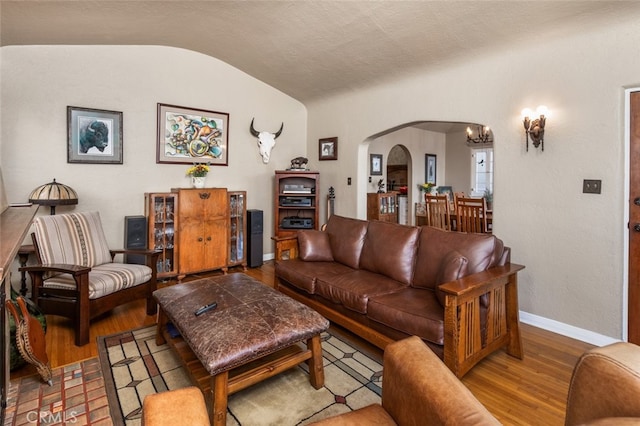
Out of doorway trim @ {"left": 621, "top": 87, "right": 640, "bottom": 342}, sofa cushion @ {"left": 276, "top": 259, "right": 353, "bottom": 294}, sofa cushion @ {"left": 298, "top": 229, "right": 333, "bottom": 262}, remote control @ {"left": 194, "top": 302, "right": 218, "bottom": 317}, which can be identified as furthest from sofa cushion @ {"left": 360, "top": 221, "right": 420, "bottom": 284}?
doorway trim @ {"left": 621, "top": 87, "right": 640, "bottom": 342}

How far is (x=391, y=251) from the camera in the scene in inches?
112

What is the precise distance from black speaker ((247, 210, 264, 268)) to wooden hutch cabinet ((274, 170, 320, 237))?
26 cm

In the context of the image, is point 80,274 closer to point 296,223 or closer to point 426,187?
point 296,223

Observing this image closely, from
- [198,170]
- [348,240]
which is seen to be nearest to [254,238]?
[198,170]

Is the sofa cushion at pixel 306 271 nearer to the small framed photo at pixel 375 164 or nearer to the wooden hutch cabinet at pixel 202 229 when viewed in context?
the wooden hutch cabinet at pixel 202 229

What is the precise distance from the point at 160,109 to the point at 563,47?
4322 mm

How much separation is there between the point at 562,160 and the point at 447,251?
4.49 ft

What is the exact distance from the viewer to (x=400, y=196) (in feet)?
24.9

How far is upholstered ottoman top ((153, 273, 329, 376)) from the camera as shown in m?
1.67

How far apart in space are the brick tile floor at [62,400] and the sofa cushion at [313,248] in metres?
1.86

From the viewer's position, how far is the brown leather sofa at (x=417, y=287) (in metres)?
2.01

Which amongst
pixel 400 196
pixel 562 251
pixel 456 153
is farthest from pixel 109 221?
pixel 456 153

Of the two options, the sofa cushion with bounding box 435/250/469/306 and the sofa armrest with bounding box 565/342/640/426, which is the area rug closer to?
the sofa cushion with bounding box 435/250/469/306

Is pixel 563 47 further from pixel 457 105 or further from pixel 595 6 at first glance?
pixel 457 105
